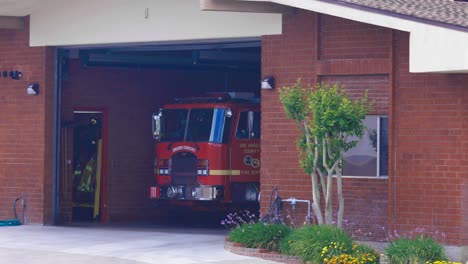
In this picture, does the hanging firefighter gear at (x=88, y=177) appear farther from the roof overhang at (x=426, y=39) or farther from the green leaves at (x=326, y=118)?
the roof overhang at (x=426, y=39)

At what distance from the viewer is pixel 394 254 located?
53.4 feet

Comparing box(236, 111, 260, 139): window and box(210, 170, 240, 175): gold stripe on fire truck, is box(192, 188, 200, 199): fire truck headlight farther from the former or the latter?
box(236, 111, 260, 139): window

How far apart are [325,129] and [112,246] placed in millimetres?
4794

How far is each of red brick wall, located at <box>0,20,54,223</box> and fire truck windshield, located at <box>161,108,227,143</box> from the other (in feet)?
9.36

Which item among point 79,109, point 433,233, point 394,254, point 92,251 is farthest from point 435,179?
point 79,109

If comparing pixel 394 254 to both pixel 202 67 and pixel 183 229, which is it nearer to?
pixel 183 229

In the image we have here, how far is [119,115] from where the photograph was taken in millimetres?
25797

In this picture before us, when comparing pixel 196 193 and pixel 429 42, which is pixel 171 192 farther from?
pixel 429 42

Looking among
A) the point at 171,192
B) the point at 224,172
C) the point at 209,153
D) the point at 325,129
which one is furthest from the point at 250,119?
the point at 325,129

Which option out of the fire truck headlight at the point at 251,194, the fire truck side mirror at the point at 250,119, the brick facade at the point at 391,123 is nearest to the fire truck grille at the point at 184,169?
the fire truck headlight at the point at 251,194

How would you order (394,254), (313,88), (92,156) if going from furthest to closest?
(92,156) < (313,88) < (394,254)

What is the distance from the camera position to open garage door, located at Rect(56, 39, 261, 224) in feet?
80.3

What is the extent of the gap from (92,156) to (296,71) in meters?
7.95

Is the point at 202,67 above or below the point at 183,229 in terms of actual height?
above
